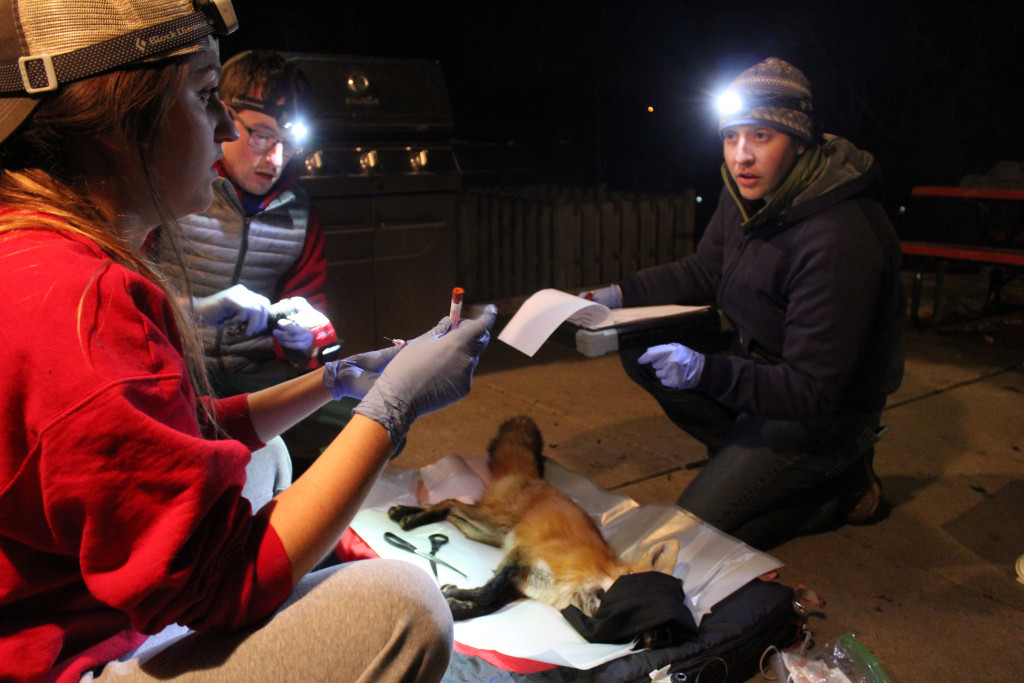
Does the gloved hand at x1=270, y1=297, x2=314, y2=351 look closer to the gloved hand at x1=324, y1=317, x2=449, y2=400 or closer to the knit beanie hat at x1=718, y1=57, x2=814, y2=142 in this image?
the gloved hand at x1=324, y1=317, x2=449, y2=400

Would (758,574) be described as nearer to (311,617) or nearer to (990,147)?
(311,617)

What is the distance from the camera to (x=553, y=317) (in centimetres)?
249

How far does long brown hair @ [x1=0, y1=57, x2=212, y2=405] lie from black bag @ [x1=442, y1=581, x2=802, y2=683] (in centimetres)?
123

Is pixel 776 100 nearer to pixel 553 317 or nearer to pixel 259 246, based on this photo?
pixel 553 317

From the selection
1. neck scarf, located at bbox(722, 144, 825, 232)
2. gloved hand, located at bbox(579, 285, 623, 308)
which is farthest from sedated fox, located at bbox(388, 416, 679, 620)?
neck scarf, located at bbox(722, 144, 825, 232)

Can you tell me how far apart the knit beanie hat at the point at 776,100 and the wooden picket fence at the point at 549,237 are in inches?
161

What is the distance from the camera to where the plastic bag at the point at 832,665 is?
79.3 inches

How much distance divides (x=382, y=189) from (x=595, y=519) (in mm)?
2883

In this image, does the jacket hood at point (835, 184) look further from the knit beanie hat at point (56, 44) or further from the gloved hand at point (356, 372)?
the knit beanie hat at point (56, 44)

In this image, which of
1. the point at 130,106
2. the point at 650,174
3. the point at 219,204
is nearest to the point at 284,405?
the point at 130,106

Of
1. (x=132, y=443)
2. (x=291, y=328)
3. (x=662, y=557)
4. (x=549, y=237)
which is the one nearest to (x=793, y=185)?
(x=662, y=557)

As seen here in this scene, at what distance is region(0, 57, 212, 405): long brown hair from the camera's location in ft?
3.72

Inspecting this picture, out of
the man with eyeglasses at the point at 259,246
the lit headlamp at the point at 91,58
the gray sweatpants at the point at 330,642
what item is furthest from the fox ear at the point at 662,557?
the lit headlamp at the point at 91,58

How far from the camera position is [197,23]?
4.04 ft
